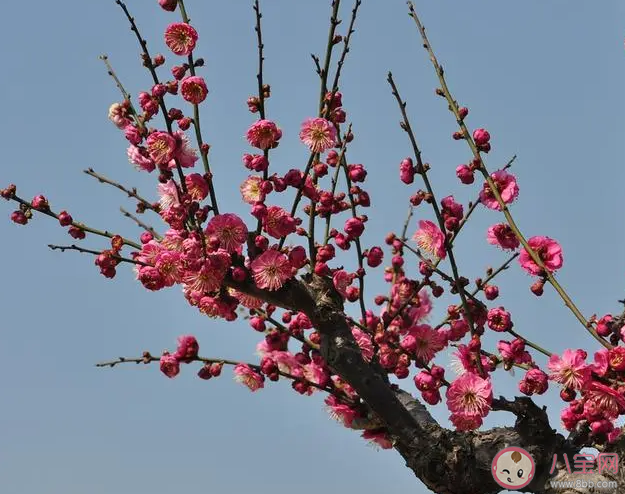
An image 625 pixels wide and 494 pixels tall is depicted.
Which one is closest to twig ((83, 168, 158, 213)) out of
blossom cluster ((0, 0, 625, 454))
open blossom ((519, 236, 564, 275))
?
blossom cluster ((0, 0, 625, 454))

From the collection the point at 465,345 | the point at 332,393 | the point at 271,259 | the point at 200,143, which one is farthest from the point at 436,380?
the point at 200,143

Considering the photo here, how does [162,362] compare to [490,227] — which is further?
[162,362]

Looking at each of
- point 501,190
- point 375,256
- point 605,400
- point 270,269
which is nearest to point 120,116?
point 270,269

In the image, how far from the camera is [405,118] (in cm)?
397

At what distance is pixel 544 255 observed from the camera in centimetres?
393

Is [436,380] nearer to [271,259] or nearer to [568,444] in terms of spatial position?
[568,444]

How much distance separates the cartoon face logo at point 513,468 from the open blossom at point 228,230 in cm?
165

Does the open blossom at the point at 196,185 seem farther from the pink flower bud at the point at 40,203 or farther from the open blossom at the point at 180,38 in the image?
the pink flower bud at the point at 40,203

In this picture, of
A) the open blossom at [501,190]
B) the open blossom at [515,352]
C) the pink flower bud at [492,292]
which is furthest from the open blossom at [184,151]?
the open blossom at [515,352]

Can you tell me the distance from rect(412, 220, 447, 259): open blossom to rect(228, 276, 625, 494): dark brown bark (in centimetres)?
54

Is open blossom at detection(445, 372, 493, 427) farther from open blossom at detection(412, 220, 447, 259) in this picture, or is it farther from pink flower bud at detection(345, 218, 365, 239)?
pink flower bud at detection(345, 218, 365, 239)

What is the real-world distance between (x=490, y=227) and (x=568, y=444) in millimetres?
1131

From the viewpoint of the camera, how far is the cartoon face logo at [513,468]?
3.74 meters

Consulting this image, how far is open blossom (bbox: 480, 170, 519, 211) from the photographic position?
13.1ft
